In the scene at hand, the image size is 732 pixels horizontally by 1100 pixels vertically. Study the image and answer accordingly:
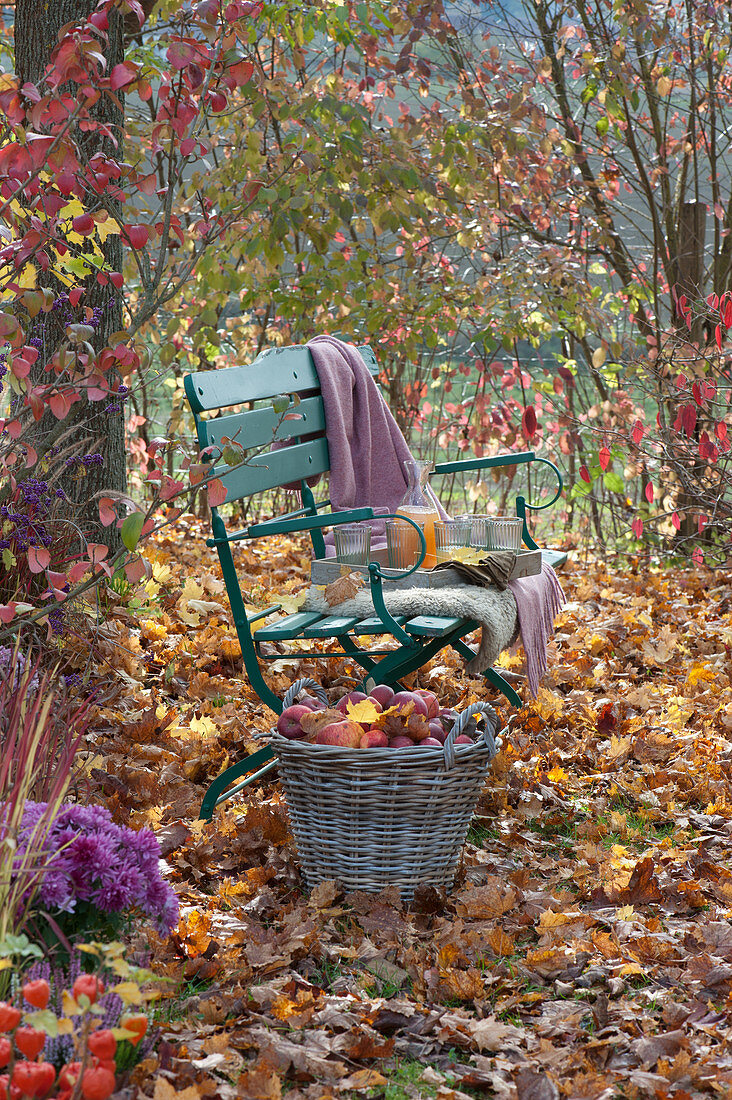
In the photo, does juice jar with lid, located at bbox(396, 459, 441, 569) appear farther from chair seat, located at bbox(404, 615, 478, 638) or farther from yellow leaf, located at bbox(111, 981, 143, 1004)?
A: yellow leaf, located at bbox(111, 981, 143, 1004)

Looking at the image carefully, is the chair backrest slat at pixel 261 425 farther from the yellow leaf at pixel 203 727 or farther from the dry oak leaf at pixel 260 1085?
the dry oak leaf at pixel 260 1085

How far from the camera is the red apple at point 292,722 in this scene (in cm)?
229

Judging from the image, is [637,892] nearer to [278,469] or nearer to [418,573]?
[418,573]

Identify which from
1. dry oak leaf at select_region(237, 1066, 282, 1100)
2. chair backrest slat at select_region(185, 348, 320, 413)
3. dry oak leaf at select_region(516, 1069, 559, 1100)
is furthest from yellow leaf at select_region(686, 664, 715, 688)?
dry oak leaf at select_region(237, 1066, 282, 1100)

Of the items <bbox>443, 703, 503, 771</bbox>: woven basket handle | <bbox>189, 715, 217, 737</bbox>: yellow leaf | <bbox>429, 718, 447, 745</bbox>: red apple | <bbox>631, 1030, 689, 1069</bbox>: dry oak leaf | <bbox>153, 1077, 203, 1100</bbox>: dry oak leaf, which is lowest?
<bbox>631, 1030, 689, 1069</bbox>: dry oak leaf

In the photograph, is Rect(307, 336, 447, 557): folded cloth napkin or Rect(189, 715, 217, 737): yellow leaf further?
Rect(307, 336, 447, 557): folded cloth napkin

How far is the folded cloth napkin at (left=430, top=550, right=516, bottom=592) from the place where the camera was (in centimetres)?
271

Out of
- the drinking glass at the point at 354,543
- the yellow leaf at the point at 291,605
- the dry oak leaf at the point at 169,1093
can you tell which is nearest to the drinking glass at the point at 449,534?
the drinking glass at the point at 354,543

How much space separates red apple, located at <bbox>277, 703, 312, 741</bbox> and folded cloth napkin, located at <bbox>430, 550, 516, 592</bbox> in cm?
63

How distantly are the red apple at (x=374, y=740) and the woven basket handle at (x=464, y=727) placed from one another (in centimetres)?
14

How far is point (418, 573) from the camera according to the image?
9.05 feet

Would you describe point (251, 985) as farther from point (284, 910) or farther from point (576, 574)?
point (576, 574)

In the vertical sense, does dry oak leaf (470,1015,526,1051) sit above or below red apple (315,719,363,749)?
below

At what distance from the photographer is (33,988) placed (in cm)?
126
